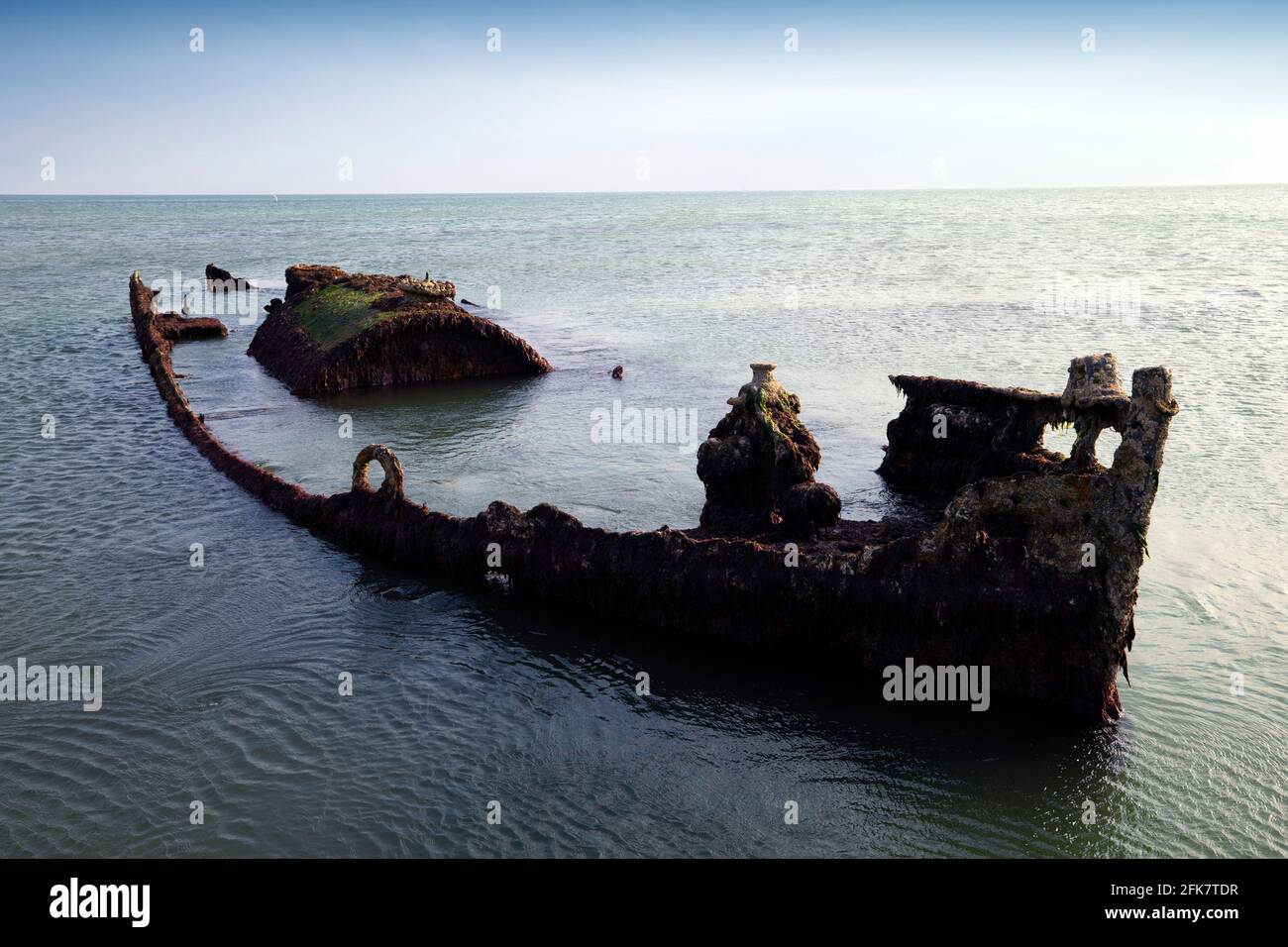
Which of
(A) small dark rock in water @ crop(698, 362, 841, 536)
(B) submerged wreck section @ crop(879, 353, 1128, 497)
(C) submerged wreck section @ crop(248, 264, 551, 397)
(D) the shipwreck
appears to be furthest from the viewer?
(C) submerged wreck section @ crop(248, 264, 551, 397)

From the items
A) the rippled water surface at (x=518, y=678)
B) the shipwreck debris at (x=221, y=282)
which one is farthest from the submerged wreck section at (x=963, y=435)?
the shipwreck debris at (x=221, y=282)

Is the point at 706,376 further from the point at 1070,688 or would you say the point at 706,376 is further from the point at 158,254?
the point at 158,254

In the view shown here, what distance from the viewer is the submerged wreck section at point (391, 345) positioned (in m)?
26.3

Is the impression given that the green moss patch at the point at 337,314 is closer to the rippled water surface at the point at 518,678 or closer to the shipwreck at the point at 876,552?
the rippled water surface at the point at 518,678

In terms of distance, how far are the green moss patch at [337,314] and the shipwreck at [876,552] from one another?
494 inches

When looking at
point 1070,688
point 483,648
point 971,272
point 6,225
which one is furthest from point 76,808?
point 6,225

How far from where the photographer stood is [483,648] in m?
11.8

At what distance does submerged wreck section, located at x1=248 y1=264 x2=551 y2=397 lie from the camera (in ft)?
86.3

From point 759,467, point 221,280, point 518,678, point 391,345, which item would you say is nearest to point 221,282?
point 221,280

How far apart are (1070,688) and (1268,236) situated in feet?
294

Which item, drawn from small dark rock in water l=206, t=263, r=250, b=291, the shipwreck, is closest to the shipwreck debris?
small dark rock in water l=206, t=263, r=250, b=291

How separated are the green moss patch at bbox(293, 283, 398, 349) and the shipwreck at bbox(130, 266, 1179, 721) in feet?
41.2

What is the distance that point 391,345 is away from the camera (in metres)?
26.8

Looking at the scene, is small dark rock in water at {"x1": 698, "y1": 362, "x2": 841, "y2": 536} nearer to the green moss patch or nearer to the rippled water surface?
the rippled water surface
